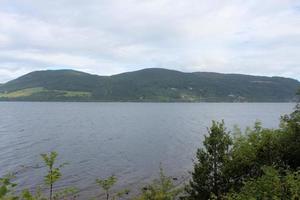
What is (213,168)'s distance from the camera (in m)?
24.3

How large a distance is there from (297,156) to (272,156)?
5.20 ft

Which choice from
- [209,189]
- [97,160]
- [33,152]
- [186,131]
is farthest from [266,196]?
[186,131]

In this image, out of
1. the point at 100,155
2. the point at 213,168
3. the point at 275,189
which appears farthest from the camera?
the point at 100,155

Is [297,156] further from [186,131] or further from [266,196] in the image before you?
[186,131]

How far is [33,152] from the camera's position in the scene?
6216cm

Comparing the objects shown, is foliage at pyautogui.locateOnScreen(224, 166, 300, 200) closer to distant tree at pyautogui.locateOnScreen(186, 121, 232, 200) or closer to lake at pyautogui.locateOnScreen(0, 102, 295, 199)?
distant tree at pyautogui.locateOnScreen(186, 121, 232, 200)

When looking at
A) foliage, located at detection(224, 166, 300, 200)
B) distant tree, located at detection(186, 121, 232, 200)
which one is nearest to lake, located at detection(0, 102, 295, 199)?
distant tree, located at detection(186, 121, 232, 200)

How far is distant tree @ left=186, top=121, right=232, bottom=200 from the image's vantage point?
2348 centimetres

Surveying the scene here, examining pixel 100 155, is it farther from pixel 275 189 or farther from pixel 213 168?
pixel 275 189

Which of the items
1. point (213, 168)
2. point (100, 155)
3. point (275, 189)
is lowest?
point (100, 155)

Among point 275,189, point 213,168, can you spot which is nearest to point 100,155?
point 213,168

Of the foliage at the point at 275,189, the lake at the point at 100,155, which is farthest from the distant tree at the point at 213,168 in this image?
the lake at the point at 100,155

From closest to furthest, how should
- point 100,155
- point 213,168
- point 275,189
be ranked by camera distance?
1. point 275,189
2. point 213,168
3. point 100,155

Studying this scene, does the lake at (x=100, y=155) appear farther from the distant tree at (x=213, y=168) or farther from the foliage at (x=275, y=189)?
the foliage at (x=275, y=189)
